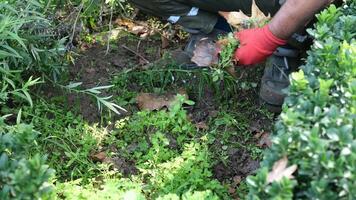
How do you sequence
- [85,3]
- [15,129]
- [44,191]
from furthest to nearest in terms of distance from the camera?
[85,3] → [15,129] → [44,191]

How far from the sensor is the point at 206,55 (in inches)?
125

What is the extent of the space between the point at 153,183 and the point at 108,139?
44 centimetres

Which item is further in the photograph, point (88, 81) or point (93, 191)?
point (88, 81)

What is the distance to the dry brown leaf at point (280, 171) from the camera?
1818mm

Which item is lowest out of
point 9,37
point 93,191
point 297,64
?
point 93,191

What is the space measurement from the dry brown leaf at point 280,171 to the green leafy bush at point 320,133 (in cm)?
1

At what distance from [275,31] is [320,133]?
3.48 feet

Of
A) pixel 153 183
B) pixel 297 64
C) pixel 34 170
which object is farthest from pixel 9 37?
pixel 297 64

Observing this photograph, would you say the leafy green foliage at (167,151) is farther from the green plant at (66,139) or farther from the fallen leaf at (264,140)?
the fallen leaf at (264,140)

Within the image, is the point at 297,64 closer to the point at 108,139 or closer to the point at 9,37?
the point at 108,139

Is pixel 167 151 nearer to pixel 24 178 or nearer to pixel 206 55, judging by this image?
pixel 206 55

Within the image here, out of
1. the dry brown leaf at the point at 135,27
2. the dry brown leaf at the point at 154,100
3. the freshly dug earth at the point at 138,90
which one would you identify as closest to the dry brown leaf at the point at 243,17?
the freshly dug earth at the point at 138,90

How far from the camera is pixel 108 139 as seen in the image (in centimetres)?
306

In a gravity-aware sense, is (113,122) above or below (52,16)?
below
